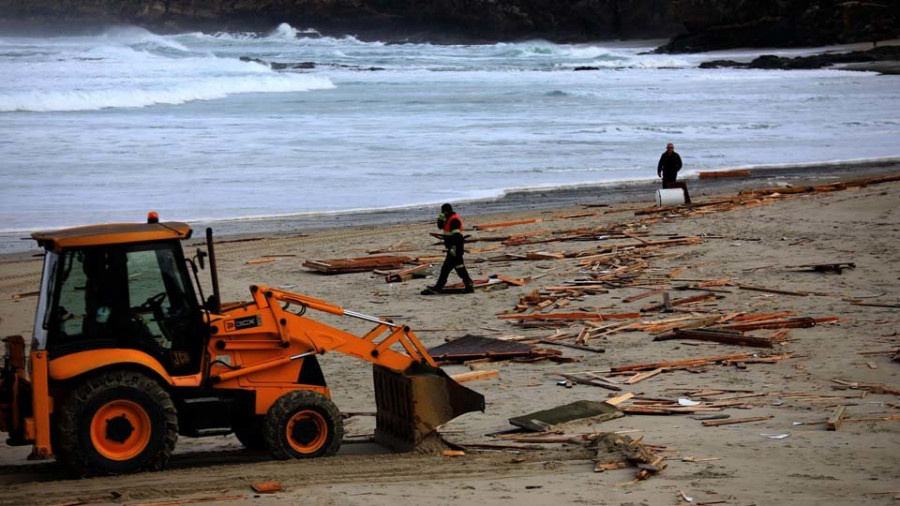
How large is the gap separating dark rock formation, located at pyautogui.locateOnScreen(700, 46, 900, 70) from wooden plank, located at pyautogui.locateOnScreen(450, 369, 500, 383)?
58.8 meters

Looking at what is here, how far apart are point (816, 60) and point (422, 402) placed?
64021 millimetres

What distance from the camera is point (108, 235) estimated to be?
8148mm

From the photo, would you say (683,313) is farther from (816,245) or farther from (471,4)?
(471,4)

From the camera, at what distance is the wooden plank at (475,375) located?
37.3 feet

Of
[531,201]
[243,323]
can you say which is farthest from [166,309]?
[531,201]

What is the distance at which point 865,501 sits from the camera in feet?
23.9

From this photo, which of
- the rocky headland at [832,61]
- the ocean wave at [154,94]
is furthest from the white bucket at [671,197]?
the rocky headland at [832,61]

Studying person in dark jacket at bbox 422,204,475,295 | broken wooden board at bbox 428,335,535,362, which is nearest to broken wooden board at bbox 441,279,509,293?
person in dark jacket at bbox 422,204,475,295

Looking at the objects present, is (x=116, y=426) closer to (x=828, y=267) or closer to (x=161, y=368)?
(x=161, y=368)

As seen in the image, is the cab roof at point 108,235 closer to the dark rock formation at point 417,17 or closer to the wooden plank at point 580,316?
the wooden plank at point 580,316

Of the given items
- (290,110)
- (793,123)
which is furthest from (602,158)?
(290,110)

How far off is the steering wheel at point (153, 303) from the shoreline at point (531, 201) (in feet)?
38.2

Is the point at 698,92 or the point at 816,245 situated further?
the point at 698,92

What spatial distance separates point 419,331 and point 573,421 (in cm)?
473
